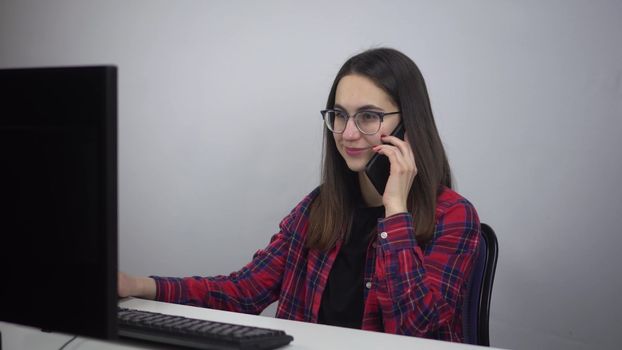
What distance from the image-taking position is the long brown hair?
5.36 feet

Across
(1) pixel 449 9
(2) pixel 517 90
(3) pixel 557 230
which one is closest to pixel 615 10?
(2) pixel 517 90

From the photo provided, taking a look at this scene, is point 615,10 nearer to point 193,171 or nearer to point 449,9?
point 449,9

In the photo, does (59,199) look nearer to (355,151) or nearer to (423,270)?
(423,270)

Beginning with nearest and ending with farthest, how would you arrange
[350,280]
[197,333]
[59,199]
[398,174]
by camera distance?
[59,199]
[197,333]
[398,174]
[350,280]

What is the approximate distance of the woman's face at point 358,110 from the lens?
1.66 m

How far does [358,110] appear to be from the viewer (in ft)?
5.46

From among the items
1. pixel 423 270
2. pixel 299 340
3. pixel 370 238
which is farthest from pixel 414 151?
pixel 299 340

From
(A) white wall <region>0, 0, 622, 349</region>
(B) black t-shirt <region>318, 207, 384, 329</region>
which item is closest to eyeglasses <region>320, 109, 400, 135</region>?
(B) black t-shirt <region>318, 207, 384, 329</region>

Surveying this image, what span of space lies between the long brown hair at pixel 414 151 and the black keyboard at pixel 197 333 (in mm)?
652

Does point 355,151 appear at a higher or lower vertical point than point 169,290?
higher

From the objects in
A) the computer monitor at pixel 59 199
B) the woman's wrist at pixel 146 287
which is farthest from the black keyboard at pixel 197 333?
the woman's wrist at pixel 146 287

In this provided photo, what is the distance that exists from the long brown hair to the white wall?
1.53 ft

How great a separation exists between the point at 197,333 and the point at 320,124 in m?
1.44

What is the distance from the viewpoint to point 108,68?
742 millimetres
